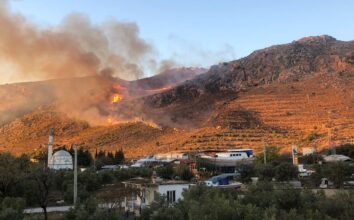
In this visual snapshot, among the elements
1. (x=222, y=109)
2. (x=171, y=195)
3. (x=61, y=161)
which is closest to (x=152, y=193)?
(x=171, y=195)

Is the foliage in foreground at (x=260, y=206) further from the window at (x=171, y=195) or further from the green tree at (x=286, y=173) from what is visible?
the green tree at (x=286, y=173)

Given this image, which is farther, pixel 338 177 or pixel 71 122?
pixel 71 122

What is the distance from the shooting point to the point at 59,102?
153875 millimetres

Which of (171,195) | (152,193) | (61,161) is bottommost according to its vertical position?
(171,195)

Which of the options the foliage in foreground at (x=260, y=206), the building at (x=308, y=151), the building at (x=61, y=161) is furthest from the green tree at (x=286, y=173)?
the building at (x=61, y=161)

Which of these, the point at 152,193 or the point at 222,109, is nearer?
the point at 152,193

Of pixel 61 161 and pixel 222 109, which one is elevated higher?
pixel 222 109

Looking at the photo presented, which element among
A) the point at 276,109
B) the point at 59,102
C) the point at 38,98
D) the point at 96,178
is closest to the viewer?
the point at 96,178

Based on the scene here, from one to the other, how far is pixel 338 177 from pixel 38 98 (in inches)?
5982

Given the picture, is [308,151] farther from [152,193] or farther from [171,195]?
[152,193]

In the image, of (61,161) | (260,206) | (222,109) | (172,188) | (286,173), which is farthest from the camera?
(222,109)

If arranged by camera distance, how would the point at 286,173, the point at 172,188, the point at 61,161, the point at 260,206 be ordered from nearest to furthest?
the point at 260,206, the point at 172,188, the point at 286,173, the point at 61,161

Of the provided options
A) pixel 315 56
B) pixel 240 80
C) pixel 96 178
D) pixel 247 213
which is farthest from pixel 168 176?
pixel 315 56

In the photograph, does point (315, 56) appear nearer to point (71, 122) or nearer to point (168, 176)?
point (71, 122)
